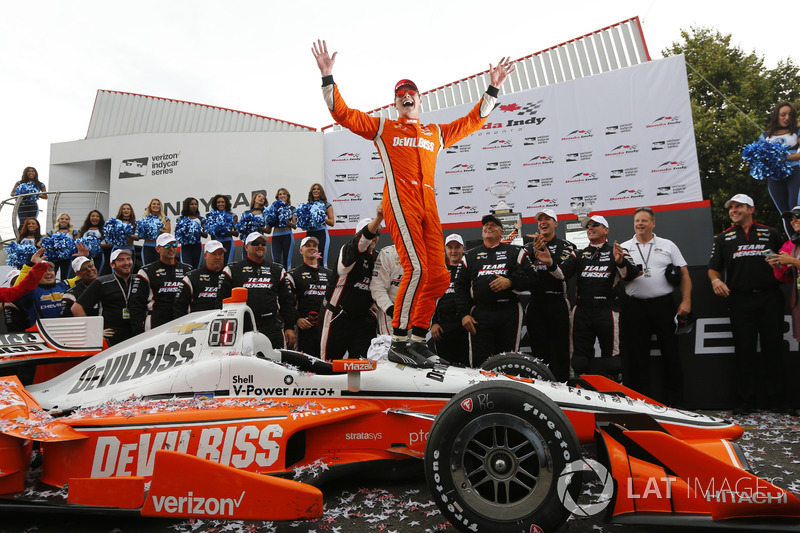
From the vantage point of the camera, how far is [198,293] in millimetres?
6562

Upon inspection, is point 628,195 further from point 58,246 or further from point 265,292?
point 58,246

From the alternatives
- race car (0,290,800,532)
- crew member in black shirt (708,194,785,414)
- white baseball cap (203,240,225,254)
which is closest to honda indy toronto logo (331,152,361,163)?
white baseball cap (203,240,225,254)

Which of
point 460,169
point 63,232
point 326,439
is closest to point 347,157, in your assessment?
point 460,169

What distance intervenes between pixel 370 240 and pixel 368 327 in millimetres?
1046

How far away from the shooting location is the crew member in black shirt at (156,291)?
6.62 m

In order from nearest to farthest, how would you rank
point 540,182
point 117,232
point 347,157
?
point 117,232 → point 540,182 → point 347,157

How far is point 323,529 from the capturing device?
292 centimetres

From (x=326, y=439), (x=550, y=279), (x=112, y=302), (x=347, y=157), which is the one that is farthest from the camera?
(x=347, y=157)

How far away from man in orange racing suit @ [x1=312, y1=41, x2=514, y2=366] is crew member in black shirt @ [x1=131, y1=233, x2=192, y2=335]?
3.77 m

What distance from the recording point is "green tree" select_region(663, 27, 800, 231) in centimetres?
2261

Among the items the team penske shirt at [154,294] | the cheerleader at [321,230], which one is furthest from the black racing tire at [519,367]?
the cheerleader at [321,230]

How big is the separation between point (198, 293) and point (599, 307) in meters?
4.60

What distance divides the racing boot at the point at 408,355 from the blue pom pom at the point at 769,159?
573cm

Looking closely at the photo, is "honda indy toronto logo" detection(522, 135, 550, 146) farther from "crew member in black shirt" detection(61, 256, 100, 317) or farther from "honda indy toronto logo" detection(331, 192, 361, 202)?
"crew member in black shirt" detection(61, 256, 100, 317)
